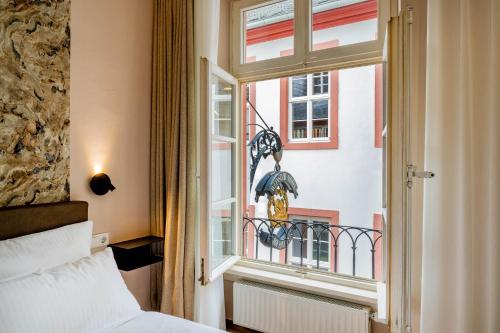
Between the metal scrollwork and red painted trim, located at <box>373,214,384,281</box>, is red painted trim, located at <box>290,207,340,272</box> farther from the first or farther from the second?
the metal scrollwork

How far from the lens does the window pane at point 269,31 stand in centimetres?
243

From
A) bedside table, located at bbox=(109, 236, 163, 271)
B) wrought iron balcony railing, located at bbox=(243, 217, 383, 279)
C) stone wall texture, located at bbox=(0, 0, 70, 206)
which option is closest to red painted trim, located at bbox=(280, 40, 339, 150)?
wrought iron balcony railing, located at bbox=(243, 217, 383, 279)

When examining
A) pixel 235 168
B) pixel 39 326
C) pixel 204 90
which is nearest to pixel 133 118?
pixel 204 90

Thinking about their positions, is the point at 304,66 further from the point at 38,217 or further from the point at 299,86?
the point at 38,217

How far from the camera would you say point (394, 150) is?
1.41m

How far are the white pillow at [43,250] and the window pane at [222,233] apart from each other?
82 cm

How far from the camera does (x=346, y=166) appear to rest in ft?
10.4

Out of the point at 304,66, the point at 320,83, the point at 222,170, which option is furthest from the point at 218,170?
the point at 320,83

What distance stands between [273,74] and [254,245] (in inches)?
70.1

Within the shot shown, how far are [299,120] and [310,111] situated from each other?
16 centimetres

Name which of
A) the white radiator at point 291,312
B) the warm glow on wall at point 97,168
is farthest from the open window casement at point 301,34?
the white radiator at point 291,312

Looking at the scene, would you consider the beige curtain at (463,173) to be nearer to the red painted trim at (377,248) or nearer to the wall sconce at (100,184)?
the red painted trim at (377,248)

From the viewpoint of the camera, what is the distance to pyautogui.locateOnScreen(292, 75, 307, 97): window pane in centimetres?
329

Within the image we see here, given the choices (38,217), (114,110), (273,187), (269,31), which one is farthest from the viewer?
(273,187)
